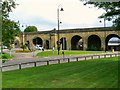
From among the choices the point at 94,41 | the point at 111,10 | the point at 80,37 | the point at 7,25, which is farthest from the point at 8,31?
the point at 94,41

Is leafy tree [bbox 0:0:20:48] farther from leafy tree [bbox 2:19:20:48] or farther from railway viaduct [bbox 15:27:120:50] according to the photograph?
railway viaduct [bbox 15:27:120:50]

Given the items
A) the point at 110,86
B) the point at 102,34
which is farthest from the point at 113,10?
the point at 102,34

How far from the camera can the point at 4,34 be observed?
1923cm

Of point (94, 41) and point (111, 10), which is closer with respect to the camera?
point (111, 10)

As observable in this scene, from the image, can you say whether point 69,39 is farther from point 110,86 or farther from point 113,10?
point 110,86

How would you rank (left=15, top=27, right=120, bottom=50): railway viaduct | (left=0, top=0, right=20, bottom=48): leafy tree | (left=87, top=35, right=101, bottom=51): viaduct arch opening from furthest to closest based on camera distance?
(left=87, top=35, right=101, bottom=51): viaduct arch opening → (left=15, top=27, right=120, bottom=50): railway viaduct → (left=0, top=0, right=20, bottom=48): leafy tree

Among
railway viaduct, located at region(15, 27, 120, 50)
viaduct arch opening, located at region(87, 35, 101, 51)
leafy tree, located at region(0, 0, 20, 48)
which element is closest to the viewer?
leafy tree, located at region(0, 0, 20, 48)

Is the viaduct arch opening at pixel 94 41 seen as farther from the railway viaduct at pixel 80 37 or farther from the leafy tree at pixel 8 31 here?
the leafy tree at pixel 8 31

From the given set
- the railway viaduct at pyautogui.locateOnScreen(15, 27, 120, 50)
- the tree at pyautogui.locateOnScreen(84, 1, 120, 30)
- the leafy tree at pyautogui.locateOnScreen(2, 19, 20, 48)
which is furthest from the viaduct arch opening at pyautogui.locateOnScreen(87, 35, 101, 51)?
the leafy tree at pyautogui.locateOnScreen(2, 19, 20, 48)

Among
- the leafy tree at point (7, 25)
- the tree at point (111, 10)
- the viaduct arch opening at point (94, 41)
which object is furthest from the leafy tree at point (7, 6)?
the viaduct arch opening at point (94, 41)

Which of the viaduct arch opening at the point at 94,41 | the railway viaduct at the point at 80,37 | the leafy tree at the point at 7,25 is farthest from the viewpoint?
the viaduct arch opening at the point at 94,41

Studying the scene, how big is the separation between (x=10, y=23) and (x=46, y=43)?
82.0 meters

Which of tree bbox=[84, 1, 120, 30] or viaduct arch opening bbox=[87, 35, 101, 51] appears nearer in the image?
tree bbox=[84, 1, 120, 30]

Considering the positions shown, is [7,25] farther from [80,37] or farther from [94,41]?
[94,41]
